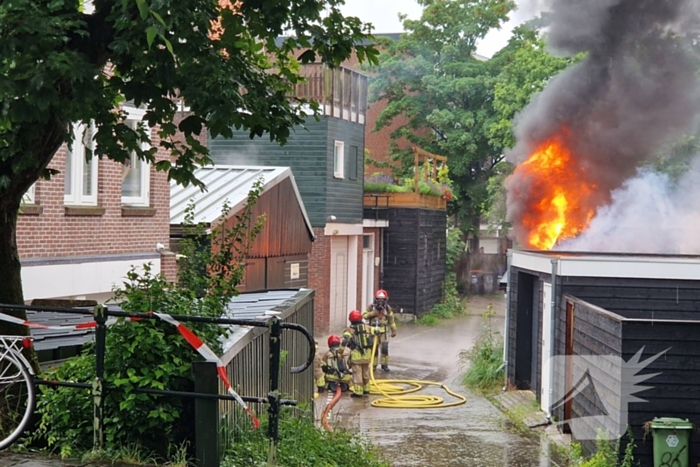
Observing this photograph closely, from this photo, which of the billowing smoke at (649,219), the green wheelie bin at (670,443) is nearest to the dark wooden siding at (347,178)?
the billowing smoke at (649,219)

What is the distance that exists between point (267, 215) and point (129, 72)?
43.7 feet

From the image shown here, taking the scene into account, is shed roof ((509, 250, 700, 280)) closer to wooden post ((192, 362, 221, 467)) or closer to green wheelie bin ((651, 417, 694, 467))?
green wheelie bin ((651, 417, 694, 467))

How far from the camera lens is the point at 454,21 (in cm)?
3988

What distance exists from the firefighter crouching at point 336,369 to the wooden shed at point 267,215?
10.8 feet

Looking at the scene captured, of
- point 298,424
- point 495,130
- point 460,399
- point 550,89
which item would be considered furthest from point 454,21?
point 298,424

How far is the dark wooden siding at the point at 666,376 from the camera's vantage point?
10.8m

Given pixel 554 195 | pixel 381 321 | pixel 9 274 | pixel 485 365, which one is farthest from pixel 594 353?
pixel 554 195

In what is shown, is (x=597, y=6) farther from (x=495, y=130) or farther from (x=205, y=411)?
(x=205, y=411)

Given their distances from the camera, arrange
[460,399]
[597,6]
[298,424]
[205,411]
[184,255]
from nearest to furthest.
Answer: [205,411], [184,255], [298,424], [460,399], [597,6]

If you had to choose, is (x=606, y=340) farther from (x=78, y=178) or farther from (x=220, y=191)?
(x=220, y=191)

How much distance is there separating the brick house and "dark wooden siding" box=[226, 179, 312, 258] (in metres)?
2.44

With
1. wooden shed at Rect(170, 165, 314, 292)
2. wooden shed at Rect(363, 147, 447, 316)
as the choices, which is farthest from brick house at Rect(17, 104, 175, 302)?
wooden shed at Rect(363, 147, 447, 316)

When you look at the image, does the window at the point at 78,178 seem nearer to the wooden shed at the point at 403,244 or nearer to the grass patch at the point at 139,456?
the grass patch at the point at 139,456

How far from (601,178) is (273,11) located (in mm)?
15626
